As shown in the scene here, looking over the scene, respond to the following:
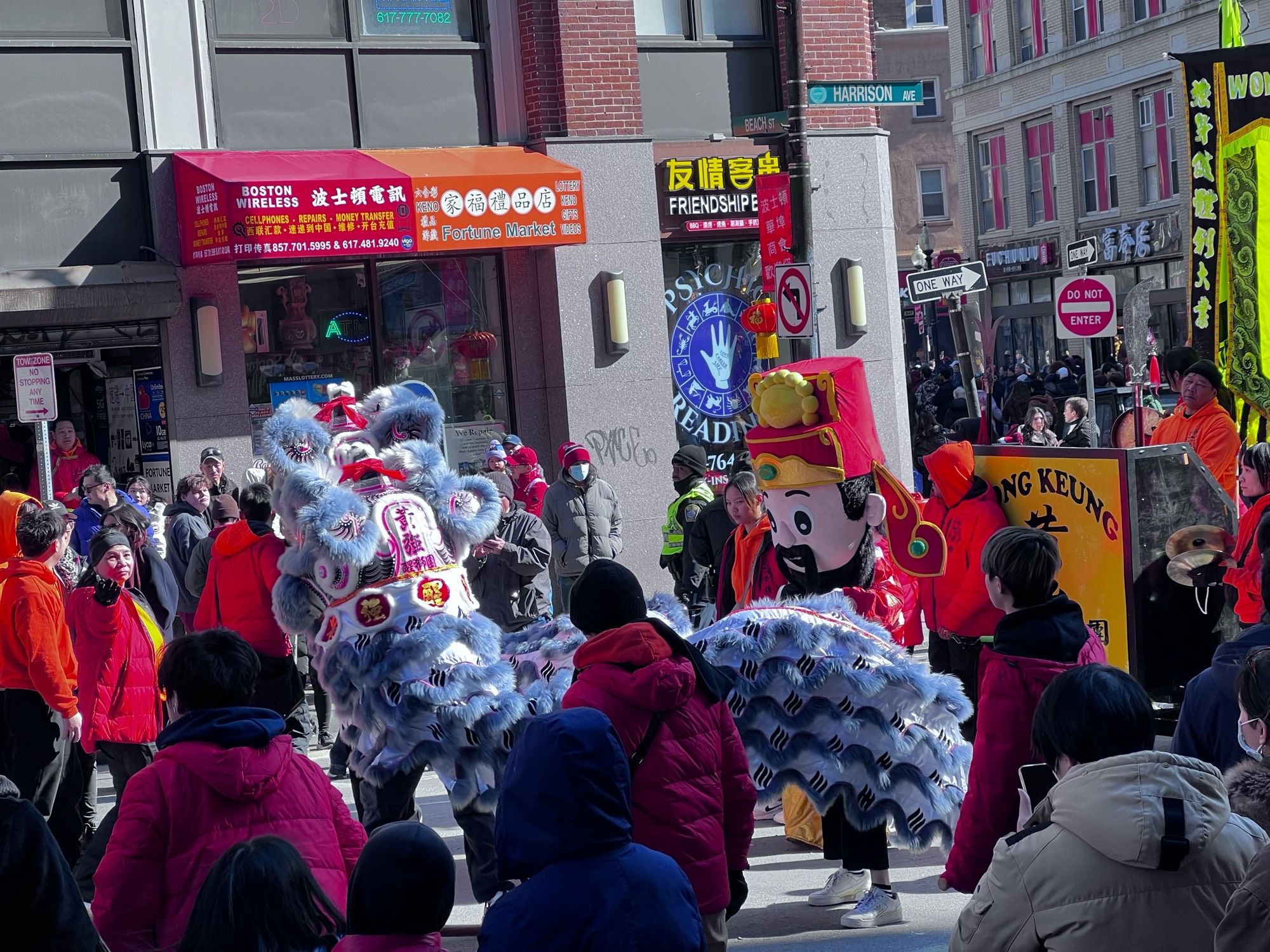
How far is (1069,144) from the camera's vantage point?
42812 mm

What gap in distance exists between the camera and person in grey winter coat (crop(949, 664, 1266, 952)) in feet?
9.32

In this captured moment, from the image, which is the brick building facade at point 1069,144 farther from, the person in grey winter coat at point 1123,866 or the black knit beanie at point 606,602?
the person in grey winter coat at point 1123,866

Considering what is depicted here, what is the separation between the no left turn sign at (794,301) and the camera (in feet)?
41.4

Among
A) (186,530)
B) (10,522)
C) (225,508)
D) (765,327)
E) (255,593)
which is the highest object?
(765,327)

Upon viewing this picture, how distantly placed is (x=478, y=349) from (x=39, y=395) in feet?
14.8

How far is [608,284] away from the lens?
15.1m

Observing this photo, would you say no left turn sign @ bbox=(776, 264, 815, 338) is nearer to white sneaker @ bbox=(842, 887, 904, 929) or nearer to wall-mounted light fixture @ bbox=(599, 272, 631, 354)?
wall-mounted light fixture @ bbox=(599, 272, 631, 354)

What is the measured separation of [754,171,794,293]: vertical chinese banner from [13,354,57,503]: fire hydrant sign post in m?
5.74

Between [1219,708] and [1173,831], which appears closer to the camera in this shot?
[1173,831]

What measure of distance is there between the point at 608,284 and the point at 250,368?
346 centimetres

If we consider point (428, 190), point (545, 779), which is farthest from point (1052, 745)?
point (428, 190)

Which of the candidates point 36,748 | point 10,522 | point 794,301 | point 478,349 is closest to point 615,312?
point 478,349

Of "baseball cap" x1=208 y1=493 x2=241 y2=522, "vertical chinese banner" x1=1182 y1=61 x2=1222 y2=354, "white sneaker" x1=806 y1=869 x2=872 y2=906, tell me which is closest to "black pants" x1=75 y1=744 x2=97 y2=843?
"baseball cap" x1=208 y1=493 x2=241 y2=522

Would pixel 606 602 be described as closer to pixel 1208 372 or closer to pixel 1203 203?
pixel 1208 372
